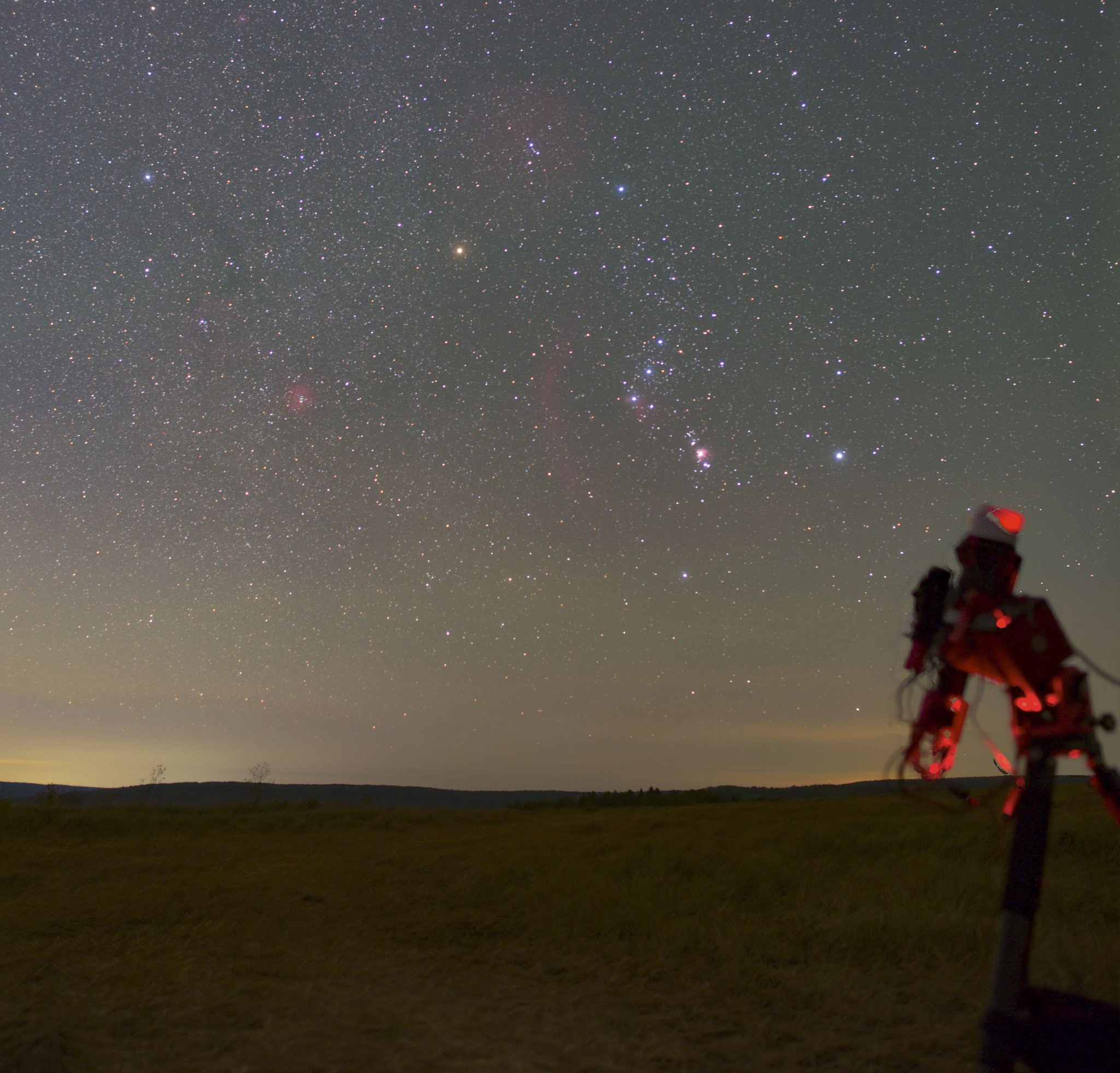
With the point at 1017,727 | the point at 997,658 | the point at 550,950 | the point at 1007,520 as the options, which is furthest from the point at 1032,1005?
the point at 550,950

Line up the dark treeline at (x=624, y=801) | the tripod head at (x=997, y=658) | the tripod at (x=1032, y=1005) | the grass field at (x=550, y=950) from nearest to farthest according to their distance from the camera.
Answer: the tripod at (x=1032, y=1005), the tripod head at (x=997, y=658), the grass field at (x=550, y=950), the dark treeline at (x=624, y=801)

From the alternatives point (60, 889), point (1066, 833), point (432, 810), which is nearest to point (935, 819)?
point (1066, 833)

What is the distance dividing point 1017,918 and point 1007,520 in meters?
1.98

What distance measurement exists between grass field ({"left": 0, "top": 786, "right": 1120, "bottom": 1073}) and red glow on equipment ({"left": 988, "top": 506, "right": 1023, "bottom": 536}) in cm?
335

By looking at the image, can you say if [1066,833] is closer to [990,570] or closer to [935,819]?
[935,819]

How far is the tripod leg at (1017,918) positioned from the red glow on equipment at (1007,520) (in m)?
1.19

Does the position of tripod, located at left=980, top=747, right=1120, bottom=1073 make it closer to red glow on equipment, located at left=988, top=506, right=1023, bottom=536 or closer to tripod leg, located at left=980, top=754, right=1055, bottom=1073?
tripod leg, located at left=980, top=754, right=1055, bottom=1073

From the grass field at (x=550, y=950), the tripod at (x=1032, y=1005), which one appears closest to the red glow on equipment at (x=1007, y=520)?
the tripod at (x=1032, y=1005)

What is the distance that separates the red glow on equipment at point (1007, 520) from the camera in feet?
14.7

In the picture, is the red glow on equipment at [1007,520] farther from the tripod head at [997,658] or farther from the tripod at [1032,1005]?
the tripod at [1032,1005]

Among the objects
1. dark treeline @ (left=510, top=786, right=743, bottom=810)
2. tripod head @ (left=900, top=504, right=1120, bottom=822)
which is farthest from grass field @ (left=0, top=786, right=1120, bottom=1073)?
dark treeline @ (left=510, top=786, right=743, bottom=810)

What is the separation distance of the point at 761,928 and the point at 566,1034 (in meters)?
3.35

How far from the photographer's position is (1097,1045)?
3.58m

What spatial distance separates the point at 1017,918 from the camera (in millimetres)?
3844
